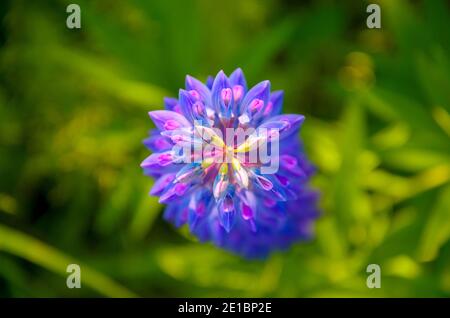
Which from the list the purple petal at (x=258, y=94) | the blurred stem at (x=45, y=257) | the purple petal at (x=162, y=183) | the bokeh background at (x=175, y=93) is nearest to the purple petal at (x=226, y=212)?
the purple petal at (x=162, y=183)

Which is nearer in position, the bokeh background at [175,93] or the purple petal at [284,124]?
the purple petal at [284,124]

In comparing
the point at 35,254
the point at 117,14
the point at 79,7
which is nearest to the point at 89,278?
the point at 35,254

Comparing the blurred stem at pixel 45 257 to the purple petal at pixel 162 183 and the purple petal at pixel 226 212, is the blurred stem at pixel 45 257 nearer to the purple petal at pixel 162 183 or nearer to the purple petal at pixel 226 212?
the purple petal at pixel 162 183

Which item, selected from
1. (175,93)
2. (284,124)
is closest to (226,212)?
(284,124)

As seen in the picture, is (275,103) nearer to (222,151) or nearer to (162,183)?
(222,151)

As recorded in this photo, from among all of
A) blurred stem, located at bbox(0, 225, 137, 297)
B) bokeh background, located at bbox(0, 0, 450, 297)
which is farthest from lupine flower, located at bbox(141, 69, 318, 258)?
blurred stem, located at bbox(0, 225, 137, 297)

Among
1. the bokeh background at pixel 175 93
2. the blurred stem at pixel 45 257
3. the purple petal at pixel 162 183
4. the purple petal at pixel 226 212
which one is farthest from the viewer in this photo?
the blurred stem at pixel 45 257

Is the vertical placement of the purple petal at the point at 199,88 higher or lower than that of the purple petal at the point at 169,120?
higher

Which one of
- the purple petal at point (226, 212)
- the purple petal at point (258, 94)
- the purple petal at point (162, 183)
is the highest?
the purple petal at point (258, 94)

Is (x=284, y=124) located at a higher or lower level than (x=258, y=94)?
lower
